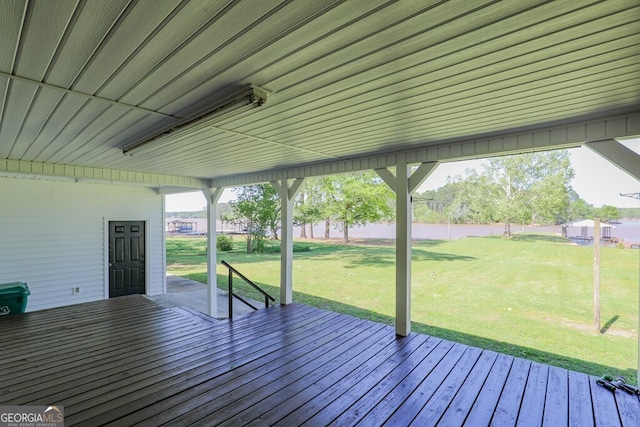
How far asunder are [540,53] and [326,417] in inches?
108

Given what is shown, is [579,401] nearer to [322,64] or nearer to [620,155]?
[620,155]

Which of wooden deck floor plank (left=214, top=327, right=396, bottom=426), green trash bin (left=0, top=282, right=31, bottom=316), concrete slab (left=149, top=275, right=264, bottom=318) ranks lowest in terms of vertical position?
concrete slab (left=149, top=275, right=264, bottom=318)

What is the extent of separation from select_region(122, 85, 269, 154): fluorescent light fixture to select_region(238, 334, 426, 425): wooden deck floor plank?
2.30m

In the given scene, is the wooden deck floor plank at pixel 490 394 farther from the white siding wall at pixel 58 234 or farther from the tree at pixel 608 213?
the tree at pixel 608 213

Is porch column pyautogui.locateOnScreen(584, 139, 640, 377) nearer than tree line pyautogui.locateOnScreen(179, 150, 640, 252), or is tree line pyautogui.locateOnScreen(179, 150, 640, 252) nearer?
porch column pyautogui.locateOnScreen(584, 139, 640, 377)

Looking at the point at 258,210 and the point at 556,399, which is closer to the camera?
the point at 556,399

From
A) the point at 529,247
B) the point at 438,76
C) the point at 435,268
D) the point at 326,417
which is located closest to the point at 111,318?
the point at 326,417

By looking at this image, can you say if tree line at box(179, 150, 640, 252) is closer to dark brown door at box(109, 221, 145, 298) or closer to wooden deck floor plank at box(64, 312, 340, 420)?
dark brown door at box(109, 221, 145, 298)

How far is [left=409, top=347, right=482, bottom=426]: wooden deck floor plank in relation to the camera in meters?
2.31

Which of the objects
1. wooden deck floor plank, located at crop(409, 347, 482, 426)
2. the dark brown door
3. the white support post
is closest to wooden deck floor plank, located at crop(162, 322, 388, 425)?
the white support post

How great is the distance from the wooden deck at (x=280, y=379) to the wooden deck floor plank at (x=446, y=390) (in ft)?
0.04

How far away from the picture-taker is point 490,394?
2.64m

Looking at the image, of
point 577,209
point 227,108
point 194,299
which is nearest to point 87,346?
point 227,108

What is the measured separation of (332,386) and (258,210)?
12.7 m
